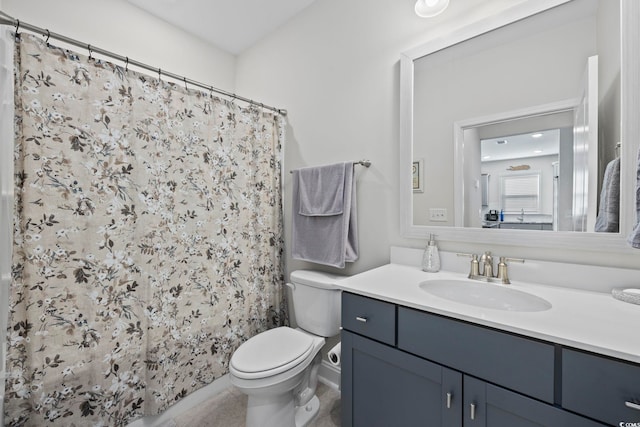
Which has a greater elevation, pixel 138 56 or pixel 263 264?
pixel 138 56

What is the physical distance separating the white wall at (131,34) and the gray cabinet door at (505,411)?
2705mm

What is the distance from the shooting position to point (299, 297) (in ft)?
5.65

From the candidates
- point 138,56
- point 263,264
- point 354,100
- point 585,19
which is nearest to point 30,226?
point 263,264

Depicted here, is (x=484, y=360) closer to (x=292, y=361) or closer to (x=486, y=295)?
(x=486, y=295)

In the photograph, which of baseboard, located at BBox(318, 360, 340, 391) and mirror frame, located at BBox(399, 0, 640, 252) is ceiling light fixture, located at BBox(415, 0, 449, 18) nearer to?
mirror frame, located at BBox(399, 0, 640, 252)

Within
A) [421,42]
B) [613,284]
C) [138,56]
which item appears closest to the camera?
[613,284]

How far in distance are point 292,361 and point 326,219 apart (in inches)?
32.5

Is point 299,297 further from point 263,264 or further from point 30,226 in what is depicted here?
point 30,226

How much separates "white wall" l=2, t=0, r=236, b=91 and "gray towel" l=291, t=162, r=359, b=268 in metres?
1.35

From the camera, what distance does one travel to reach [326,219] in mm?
1738

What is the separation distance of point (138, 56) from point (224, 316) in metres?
1.96

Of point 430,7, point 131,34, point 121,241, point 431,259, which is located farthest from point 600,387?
point 131,34

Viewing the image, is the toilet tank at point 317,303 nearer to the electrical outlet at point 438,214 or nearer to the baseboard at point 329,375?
the baseboard at point 329,375

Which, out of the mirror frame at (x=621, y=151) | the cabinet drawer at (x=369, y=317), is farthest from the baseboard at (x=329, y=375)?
the mirror frame at (x=621, y=151)
